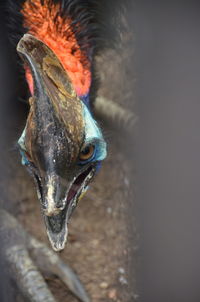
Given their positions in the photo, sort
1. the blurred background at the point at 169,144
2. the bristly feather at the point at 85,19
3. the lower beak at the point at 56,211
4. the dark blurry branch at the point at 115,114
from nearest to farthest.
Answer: the blurred background at the point at 169,144, the lower beak at the point at 56,211, the bristly feather at the point at 85,19, the dark blurry branch at the point at 115,114

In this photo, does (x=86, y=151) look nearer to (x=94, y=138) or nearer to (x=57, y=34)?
(x=94, y=138)

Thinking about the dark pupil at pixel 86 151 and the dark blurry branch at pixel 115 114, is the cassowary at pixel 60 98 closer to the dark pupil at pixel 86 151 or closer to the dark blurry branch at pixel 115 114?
the dark pupil at pixel 86 151

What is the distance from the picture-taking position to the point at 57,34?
1525 mm

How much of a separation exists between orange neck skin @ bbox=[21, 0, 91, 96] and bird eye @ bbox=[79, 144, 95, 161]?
347 millimetres

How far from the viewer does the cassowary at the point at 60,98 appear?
1.08m

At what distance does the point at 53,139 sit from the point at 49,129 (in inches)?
0.8

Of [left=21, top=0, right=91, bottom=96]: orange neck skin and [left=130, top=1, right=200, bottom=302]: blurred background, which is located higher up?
[left=130, top=1, right=200, bottom=302]: blurred background

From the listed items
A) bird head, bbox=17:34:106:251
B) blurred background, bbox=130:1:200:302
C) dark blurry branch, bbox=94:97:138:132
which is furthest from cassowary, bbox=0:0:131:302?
dark blurry branch, bbox=94:97:138:132

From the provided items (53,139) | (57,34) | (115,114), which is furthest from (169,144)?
(115,114)

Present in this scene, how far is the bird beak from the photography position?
3.53 feet

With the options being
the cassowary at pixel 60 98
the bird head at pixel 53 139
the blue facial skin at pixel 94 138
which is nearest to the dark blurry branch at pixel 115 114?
the cassowary at pixel 60 98

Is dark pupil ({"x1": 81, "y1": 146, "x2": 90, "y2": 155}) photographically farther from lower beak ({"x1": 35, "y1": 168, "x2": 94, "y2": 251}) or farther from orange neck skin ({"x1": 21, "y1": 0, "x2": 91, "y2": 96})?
orange neck skin ({"x1": 21, "y1": 0, "x2": 91, "y2": 96})

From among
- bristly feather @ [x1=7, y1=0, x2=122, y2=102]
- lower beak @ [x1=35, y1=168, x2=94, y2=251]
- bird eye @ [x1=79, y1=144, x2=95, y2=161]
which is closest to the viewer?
lower beak @ [x1=35, y1=168, x2=94, y2=251]

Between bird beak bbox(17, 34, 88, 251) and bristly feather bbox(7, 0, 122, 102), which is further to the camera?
bristly feather bbox(7, 0, 122, 102)
